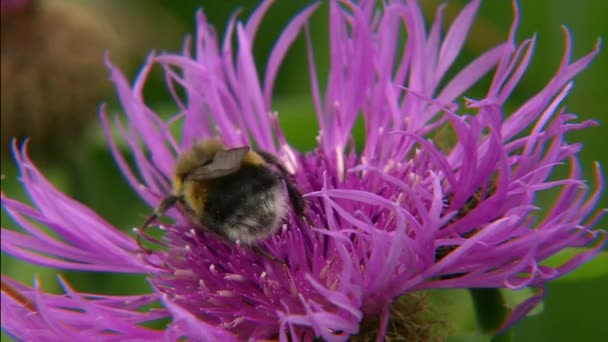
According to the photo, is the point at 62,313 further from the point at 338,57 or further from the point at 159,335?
the point at 338,57

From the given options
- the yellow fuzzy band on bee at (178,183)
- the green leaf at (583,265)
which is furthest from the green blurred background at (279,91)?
the yellow fuzzy band on bee at (178,183)

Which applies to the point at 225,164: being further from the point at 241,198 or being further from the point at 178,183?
the point at 178,183

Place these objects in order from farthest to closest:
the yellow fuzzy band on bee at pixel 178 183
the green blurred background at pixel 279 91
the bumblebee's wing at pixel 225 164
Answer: the green blurred background at pixel 279 91 < the yellow fuzzy band on bee at pixel 178 183 < the bumblebee's wing at pixel 225 164

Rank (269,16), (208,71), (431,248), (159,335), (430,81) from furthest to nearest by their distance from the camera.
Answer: (269,16) < (208,71) < (430,81) < (159,335) < (431,248)

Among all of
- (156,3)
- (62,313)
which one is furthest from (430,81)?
(156,3)

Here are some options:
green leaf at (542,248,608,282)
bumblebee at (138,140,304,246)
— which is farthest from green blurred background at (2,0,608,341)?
bumblebee at (138,140,304,246)

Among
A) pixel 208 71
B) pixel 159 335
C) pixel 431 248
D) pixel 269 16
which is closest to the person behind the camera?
pixel 431 248

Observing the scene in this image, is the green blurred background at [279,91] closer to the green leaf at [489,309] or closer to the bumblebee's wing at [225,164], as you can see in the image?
the green leaf at [489,309]
